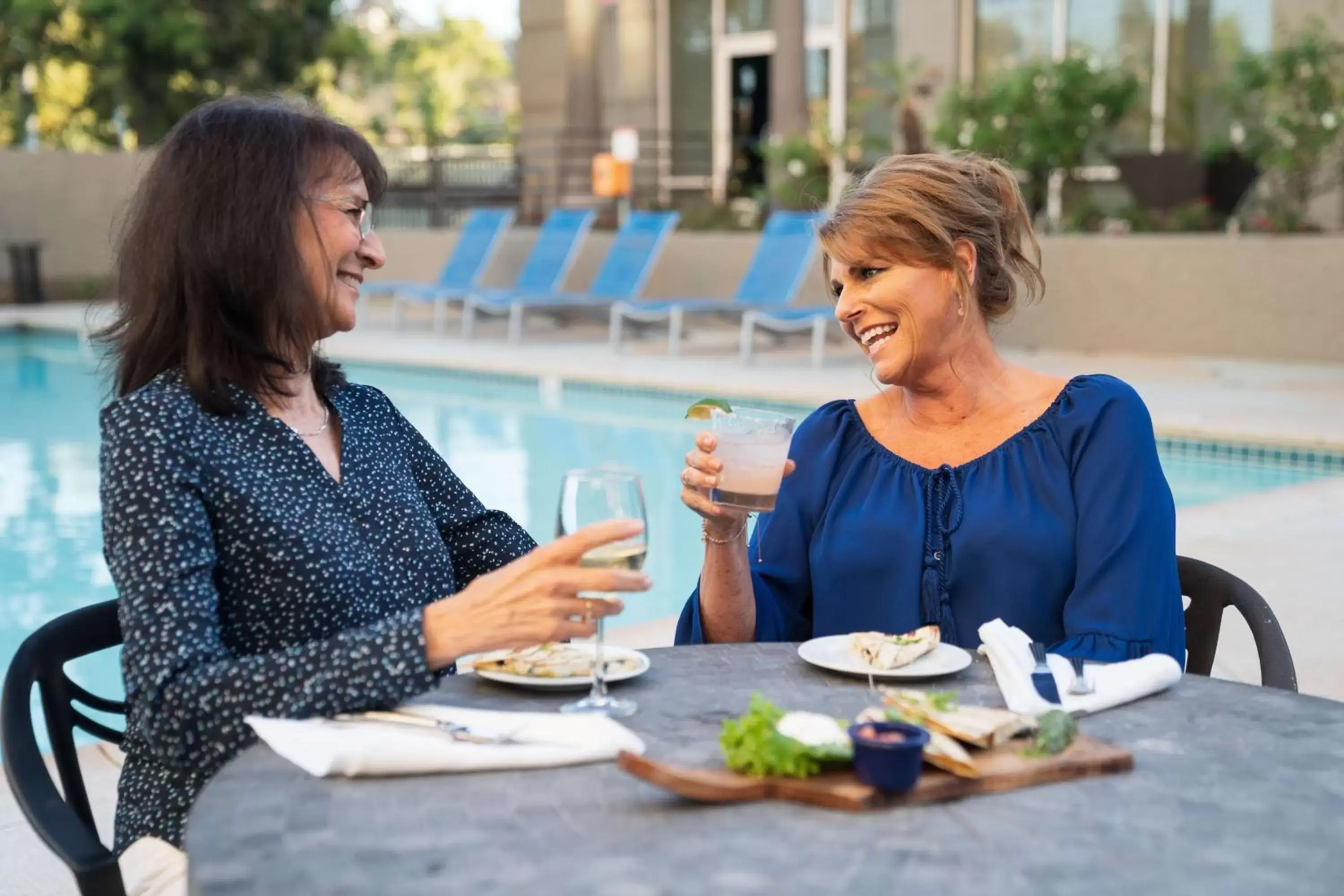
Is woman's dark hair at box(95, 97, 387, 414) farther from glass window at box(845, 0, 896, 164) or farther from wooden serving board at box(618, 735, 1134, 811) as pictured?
glass window at box(845, 0, 896, 164)

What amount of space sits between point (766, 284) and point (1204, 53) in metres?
5.39

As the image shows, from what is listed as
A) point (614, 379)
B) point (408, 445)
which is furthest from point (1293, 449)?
point (408, 445)

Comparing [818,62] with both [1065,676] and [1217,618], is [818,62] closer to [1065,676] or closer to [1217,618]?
[1217,618]

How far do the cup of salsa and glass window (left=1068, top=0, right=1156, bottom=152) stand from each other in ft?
43.3

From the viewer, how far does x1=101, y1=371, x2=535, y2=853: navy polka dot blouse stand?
1.51 metres

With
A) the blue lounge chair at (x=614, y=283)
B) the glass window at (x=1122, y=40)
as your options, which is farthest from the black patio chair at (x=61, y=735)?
the glass window at (x=1122, y=40)

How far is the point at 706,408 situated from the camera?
5.73 feet

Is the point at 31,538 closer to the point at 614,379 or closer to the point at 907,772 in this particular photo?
the point at 614,379

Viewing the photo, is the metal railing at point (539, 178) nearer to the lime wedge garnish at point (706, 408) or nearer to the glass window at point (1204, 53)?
the glass window at point (1204, 53)

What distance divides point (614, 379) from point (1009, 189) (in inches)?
297

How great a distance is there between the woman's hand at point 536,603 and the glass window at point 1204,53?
40.9ft

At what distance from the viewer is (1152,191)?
11898mm

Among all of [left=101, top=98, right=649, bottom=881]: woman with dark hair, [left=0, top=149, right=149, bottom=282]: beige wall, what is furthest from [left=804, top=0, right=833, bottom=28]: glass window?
[left=101, top=98, right=649, bottom=881]: woman with dark hair

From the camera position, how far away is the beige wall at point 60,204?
55.2ft
